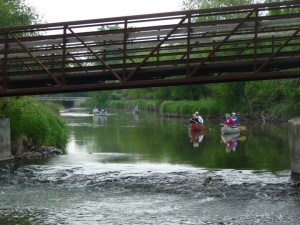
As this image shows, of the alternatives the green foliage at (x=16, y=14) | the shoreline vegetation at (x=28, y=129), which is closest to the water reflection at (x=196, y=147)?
the shoreline vegetation at (x=28, y=129)

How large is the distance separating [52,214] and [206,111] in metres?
59.5

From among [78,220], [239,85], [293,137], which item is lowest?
[78,220]

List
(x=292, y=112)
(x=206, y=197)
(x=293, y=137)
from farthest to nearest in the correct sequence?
1. (x=292, y=112)
2. (x=293, y=137)
3. (x=206, y=197)

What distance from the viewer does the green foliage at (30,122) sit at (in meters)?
27.3

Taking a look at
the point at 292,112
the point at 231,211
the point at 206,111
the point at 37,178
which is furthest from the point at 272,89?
the point at 231,211

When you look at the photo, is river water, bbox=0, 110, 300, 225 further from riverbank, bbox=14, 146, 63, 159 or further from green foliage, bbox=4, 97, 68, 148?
green foliage, bbox=4, 97, 68, 148

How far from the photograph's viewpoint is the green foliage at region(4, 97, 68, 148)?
89.6 feet

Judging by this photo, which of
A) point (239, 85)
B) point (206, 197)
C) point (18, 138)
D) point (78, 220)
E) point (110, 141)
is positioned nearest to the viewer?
point (78, 220)

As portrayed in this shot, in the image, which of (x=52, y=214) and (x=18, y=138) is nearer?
(x=52, y=214)

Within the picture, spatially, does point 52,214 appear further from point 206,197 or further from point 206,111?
A: point 206,111

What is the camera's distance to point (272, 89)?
210ft

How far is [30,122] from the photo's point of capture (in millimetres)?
27734

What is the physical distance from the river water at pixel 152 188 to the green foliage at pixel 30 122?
141 cm

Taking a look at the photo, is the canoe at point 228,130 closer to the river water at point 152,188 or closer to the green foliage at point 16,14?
the river water at point 152,188
